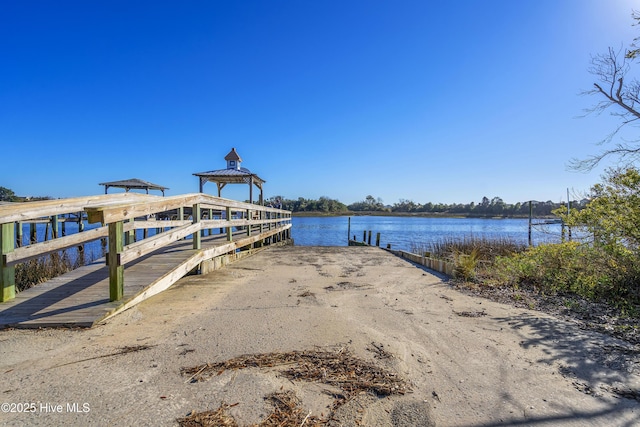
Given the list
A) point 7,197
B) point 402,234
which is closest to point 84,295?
point 7,197

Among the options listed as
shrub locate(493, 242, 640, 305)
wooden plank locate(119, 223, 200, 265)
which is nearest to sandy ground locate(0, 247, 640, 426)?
wooden plank locate(119, 223, 200, 265)

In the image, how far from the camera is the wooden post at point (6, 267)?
322cm

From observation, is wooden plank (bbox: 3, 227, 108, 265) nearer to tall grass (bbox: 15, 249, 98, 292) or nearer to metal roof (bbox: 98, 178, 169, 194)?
tall grass (bbox: 15, 249, 98, 292)

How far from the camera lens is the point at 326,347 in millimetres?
2613

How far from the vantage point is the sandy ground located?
178cm

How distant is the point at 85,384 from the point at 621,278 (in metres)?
6.26

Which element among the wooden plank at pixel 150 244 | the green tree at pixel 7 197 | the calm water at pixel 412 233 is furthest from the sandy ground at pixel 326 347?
the green tree at pixel 7 197

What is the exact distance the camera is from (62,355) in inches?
92.7

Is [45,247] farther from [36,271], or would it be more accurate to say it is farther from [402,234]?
[402,234]

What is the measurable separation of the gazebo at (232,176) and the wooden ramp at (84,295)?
33.3ft

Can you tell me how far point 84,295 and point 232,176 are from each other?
38.8 feet

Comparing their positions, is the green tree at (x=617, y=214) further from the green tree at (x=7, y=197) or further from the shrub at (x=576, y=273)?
the green tree at (x=7, y=197)

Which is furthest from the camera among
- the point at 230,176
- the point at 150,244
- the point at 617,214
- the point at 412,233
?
the point at 412,233

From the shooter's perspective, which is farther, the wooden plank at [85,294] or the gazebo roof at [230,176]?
the gazebo roof at [230,176]
